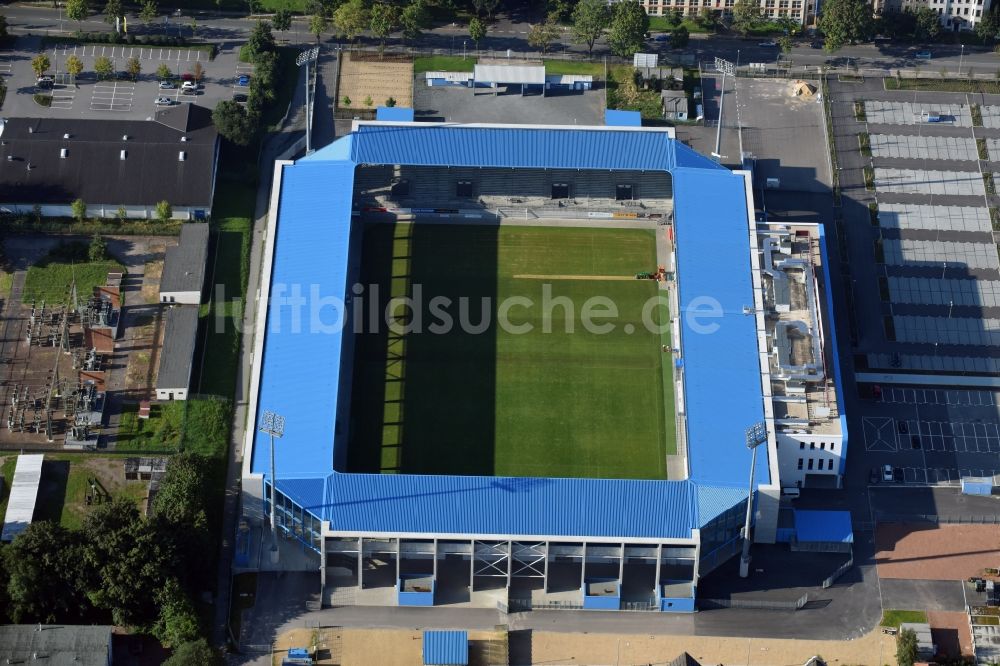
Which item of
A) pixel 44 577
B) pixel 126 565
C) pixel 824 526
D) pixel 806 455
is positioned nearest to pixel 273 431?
pixel 126 565

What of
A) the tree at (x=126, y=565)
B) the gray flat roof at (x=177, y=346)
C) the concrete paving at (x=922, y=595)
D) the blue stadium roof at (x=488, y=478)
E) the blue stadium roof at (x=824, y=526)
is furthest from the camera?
the gray flat roof at (x=177, y=346)

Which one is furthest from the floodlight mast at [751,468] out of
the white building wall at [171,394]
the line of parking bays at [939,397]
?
the white building wall at [171,394]

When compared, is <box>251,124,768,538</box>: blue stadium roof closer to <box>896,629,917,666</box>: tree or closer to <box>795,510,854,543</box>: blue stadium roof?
<box>795,510,854,543</box>: blue stadium roof

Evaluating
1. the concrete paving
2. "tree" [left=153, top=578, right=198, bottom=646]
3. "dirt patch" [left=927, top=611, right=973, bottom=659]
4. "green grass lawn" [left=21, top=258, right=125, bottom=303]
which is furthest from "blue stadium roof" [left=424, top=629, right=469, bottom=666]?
"green grass lawn" [left=21, top=258, right=125, bottom=303]

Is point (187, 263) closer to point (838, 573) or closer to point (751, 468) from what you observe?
point (751, 468)

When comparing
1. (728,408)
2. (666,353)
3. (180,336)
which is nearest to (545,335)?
(666,353)

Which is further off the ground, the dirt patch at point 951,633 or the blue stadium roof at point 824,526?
the blue stadium roof at point 824,526

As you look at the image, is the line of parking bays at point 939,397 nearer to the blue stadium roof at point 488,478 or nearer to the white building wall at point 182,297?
the blue stadium roof at point 488,478
